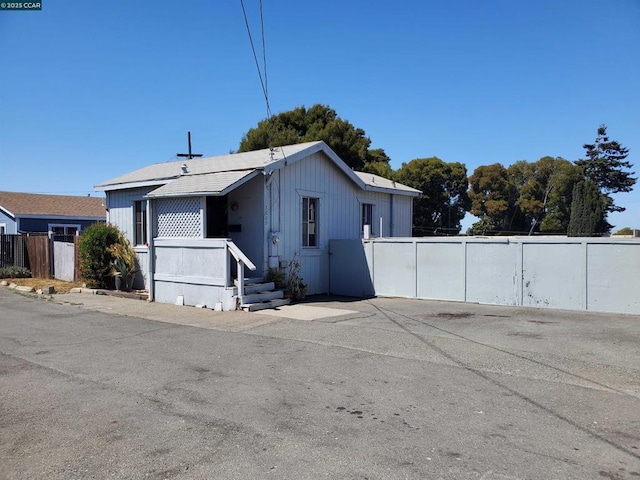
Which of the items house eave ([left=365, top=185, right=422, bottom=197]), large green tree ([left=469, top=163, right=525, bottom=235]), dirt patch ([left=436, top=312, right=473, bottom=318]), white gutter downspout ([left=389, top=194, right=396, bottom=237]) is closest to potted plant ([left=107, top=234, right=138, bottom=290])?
house eave ([left=365, top=185, right=422, bottom=197])

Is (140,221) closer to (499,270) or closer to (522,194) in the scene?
(499,270)

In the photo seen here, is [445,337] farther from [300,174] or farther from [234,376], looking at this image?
[300,174]

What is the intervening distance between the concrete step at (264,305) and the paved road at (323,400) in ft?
5.71

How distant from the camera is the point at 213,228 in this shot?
48.0 ft

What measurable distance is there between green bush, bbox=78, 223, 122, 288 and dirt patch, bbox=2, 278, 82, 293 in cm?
116

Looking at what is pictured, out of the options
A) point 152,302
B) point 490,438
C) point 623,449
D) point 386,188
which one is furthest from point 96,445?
point 386,188

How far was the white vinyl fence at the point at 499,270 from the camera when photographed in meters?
11.6

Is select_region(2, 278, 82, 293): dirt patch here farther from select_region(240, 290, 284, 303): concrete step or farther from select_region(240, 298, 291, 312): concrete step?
select_region(240, 298, 291, 312): concrete step

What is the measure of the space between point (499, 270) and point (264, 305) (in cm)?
626

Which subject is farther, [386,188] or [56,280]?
[56,280]

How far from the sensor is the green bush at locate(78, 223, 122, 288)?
16.3 meters

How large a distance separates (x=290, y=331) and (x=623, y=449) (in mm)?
6402

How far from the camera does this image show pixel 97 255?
1634 centimetres

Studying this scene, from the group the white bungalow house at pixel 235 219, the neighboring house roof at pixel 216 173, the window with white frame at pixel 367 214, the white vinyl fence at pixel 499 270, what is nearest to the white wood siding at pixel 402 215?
the neighboring house roof at pixel 216 173
